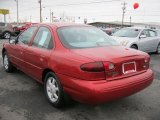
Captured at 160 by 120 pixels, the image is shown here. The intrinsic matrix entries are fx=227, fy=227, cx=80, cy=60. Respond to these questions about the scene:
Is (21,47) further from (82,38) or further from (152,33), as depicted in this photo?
(152,33)

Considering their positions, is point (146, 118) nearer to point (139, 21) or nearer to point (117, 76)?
point (117, 76)

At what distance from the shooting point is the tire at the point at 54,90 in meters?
3.82

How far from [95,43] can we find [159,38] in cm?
847

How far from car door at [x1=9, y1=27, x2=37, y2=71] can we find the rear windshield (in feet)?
3.49

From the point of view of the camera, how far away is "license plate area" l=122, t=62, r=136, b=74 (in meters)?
3.62

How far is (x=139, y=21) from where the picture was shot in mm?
82375

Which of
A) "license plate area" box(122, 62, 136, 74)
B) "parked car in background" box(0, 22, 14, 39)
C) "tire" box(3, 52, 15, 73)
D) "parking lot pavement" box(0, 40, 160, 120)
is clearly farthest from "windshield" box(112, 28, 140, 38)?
"parked car in background" box(0, 22, 14, 39)

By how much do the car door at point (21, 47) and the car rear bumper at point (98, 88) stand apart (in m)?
1.79

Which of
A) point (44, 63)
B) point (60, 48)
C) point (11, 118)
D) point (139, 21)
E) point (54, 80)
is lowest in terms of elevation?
point (11, 118)

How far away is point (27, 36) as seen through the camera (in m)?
5.33

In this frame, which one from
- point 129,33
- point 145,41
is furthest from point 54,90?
point 145,41

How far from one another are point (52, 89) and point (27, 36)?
179cm

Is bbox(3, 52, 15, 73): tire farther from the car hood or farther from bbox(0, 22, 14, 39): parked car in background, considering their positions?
bbox(0, 22, 14, 39): parked car in background

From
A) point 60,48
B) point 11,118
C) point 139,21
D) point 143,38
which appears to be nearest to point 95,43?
point 60,48
